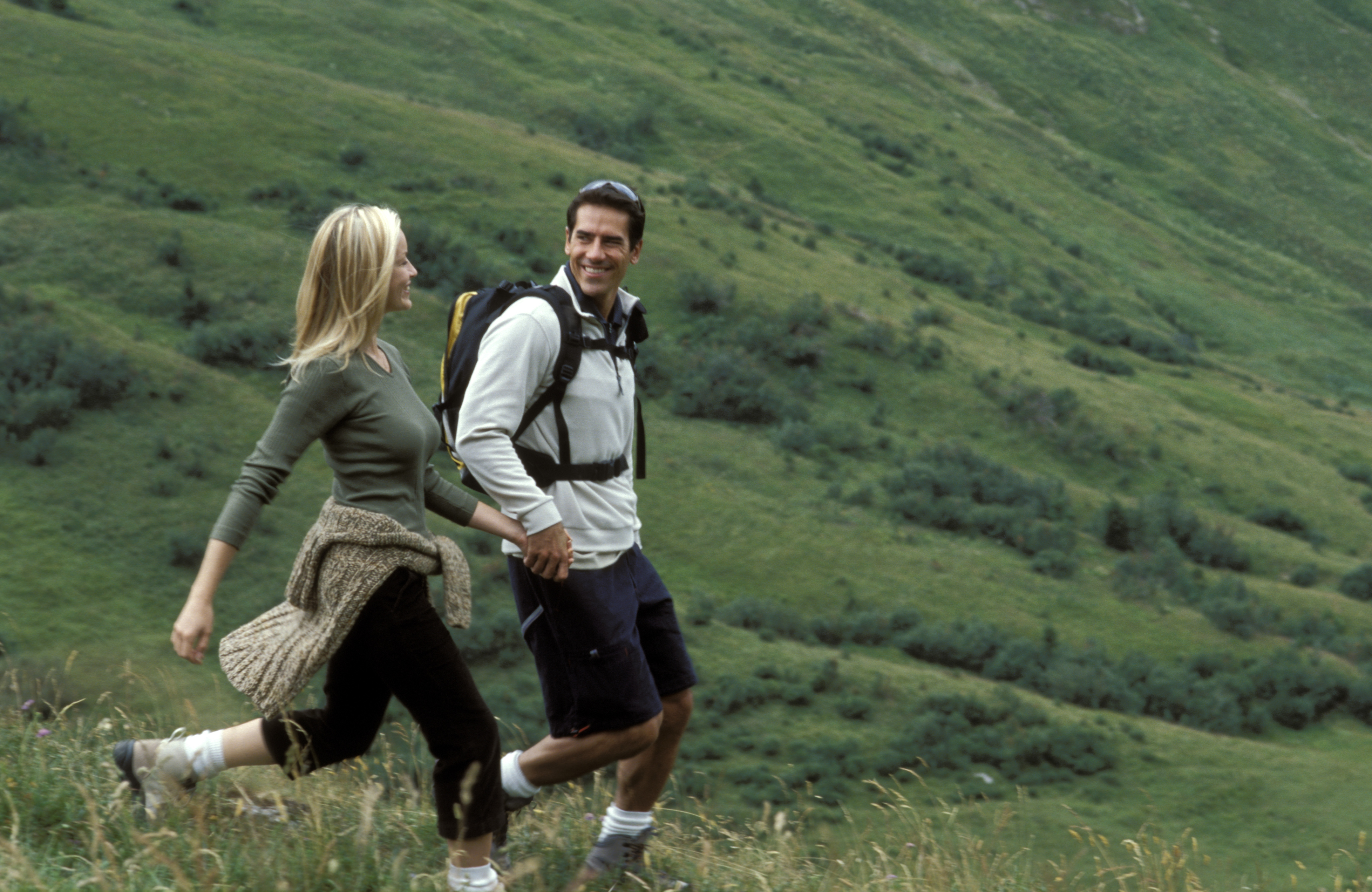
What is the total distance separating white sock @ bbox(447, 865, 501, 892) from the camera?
3.55m

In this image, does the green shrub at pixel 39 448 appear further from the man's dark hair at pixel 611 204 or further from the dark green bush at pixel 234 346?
the man's dark hair at pixel 611 204

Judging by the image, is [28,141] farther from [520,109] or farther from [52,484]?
[520,109]

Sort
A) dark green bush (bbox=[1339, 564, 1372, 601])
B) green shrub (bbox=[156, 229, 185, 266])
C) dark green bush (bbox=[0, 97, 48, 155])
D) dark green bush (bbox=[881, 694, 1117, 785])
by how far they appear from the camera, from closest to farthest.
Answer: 1. dark green bush (bbox=[881, 694, 1117, 785])
2. green shrub (bbox=[156, 229, 185, 266])
3. dark green bush (bbox=[1339, 564, 1372, 601])
4. dark green bush (bbox=[0, 97, 48, 155])

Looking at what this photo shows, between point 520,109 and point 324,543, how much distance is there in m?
43.6

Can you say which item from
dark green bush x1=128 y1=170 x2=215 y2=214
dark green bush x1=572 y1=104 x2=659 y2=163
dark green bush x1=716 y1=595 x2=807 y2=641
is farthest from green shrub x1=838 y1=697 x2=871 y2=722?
dark green bush x1=572 y1=104 x2=659 y2=163

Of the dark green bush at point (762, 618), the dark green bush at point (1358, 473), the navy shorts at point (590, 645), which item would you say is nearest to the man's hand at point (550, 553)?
the navy shorts at point (590, 645)

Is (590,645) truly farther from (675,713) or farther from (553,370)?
(553,370)

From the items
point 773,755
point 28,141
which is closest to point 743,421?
point 773,755

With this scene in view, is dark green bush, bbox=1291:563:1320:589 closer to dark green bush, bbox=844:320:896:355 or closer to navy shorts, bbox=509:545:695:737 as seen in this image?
dark green bush, bbox=844:320:896:355

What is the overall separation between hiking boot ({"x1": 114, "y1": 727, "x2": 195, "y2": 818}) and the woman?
0.01 m

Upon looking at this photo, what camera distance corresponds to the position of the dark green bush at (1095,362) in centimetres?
3838

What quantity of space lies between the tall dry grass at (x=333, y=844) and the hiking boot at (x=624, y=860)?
7 cm

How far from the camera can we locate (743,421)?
2780 centimetres

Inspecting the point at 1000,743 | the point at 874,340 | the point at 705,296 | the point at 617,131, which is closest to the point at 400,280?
the point at 1000,743
